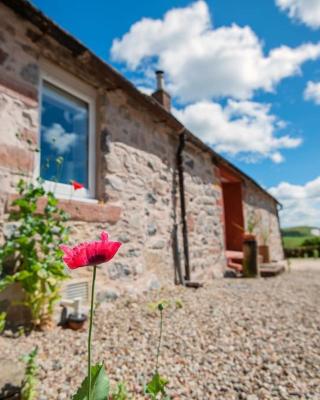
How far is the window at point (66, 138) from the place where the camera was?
3.30 metres

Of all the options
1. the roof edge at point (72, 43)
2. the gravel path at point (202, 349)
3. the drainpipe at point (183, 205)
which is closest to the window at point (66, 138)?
the roof edge at point (72, 43)

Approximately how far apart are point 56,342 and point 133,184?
88.1 inches

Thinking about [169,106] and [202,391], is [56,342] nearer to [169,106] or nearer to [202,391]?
[202,391]

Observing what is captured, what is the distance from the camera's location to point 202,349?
239 cm

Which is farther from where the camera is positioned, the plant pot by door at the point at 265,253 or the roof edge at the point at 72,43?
the plant pot by door at the point at 265,253

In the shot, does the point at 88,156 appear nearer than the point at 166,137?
Yes

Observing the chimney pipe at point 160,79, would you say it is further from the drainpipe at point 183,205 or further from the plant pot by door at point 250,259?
the plant pot by door at point 250,259

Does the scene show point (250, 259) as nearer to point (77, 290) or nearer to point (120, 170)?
point (120, 170)

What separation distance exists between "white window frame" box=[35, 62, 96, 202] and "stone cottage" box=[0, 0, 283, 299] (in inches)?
0.5

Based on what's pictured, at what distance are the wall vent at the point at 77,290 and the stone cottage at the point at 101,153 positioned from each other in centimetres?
1

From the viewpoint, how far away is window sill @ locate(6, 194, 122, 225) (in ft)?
9.39

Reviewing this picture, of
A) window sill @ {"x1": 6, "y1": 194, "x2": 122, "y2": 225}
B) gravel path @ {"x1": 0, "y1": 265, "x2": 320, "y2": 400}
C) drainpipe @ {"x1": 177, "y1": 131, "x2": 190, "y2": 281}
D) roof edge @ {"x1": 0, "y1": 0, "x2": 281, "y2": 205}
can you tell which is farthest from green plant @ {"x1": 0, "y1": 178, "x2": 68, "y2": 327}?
drainpipe @ {"x1": 177, "y1": 131, "x2": 190, "y2": 281}

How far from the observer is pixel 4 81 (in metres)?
2.77

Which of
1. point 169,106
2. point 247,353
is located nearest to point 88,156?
point 247,353
